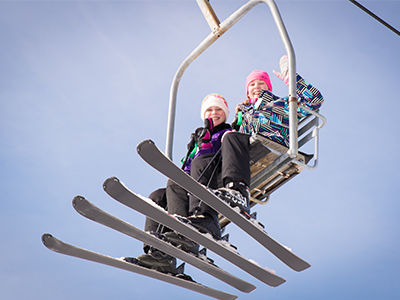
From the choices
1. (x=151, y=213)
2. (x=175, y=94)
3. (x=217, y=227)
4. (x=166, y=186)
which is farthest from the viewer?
(x=175, y=94)

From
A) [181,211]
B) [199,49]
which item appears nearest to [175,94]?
[199,49]

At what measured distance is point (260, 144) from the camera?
211 inches

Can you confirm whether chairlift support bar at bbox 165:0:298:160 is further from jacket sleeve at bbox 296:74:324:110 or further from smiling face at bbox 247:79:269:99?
smiling face at bbox 247:79:269:99

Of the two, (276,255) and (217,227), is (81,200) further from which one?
(276,255)

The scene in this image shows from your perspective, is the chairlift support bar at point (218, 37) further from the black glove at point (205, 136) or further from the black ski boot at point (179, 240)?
the black ski boot at point (179, 240)

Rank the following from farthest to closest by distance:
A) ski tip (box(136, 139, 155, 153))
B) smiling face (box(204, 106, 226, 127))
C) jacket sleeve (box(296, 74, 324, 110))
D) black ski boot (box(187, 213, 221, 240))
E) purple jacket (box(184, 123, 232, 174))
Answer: smiling face (box(204, 106, 226, 127))
purple jacket (box(184, 123, 232, 174))
jacket sleeve (box(296, 74, 324, 110))
black ski boot (box(187, 213, 221, 240))
ski tip (box(136, 139, 155, 153))

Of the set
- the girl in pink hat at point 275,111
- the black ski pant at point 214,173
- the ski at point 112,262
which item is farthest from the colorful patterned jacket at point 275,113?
the ski at point 112,262

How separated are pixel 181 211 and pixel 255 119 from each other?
106 cm

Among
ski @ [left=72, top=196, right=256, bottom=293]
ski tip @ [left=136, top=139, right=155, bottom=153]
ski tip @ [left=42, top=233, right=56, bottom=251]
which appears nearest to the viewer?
ski tip @ [left=136, top=139, right=155, bottom=153]

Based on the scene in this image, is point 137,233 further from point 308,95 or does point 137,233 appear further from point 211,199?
point 308,95

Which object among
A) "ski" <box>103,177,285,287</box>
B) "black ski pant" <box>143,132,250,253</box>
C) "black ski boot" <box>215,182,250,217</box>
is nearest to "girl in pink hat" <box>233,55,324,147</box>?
"black ski pant" <box>143,132,250,253</box>

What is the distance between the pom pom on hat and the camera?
5.98 meters

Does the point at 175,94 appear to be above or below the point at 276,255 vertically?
above

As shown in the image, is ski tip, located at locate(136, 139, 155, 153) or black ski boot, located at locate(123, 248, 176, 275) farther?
black ski boot, located at locate(123, 248, 176, 275)
